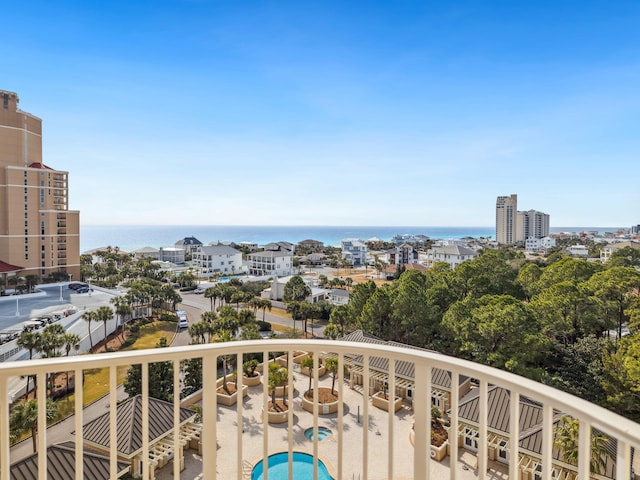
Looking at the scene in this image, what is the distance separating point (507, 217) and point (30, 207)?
84.4 meters

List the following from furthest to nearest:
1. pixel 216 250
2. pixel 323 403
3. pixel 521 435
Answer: pixel 216 250 < pixel 323 403 < pixel 521 435

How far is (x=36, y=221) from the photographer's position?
28.8 metres

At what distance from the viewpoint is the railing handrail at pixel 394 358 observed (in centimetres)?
92

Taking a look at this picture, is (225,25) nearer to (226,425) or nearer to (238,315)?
(226,425)

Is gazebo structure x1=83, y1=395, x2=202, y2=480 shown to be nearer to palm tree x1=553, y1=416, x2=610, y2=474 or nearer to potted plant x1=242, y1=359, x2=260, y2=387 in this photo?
potted plant x1=242, y1=359, x2=260, y2=387

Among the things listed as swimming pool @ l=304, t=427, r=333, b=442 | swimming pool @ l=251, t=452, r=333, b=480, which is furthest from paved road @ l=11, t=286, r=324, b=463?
swimming pool @ l=304, t=427, r=333, b=442

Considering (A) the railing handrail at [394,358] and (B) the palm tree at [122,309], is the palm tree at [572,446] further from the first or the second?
(B) the palm tree at [122,309]

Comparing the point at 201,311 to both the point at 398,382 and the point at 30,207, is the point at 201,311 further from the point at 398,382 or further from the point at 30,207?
the point at 398,382

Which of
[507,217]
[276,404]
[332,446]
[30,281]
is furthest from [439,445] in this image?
[507,217]

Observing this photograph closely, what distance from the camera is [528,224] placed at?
81.6 metres

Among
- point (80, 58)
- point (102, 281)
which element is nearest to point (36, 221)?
point (102, 281)

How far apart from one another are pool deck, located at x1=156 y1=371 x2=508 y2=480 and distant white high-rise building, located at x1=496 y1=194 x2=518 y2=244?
82576 millimetres

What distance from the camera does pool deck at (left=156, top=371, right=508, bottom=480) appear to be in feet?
21.3

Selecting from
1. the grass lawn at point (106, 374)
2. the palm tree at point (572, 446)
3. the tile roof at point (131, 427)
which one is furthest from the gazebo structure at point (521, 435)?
the grass lawn at point (106, 374)
